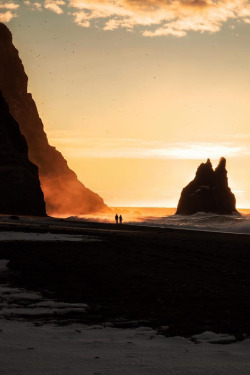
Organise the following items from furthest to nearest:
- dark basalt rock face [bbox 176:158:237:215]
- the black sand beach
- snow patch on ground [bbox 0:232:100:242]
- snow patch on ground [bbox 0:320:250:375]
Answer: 1. dark basalt rock face [bbox 176:158:237:215]
2. snow patch on ground [bbox 0:232:100:242]
3. the black sand beach
4. snow patch on ground [bbox 0:320:250:375]

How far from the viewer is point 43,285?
10695mm

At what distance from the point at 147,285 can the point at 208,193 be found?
147m

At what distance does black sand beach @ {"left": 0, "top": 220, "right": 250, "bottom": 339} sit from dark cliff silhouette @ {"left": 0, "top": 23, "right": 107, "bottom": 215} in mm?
154865

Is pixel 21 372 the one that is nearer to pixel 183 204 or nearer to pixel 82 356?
pixel 82 356

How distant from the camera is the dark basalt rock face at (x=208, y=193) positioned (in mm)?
154250

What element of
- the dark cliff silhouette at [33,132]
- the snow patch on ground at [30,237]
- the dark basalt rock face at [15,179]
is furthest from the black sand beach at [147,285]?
the dark cliff silhouette at [33,132]

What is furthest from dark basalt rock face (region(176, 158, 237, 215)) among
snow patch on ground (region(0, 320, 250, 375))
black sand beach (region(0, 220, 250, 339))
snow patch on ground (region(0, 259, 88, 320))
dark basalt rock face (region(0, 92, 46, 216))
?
snow patch on ground (region(0, 320, 250, 375))

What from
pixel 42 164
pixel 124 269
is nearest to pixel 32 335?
pixel 124 269

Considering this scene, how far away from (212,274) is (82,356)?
8221 mm

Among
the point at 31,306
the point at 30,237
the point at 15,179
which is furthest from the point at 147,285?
the point at 15,179

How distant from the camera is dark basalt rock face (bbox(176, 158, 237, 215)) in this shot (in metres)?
154

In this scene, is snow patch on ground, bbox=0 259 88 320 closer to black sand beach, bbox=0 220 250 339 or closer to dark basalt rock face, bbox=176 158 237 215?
black sand beach, bbox=0 220 250 339

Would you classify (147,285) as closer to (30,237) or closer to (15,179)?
(30,237)

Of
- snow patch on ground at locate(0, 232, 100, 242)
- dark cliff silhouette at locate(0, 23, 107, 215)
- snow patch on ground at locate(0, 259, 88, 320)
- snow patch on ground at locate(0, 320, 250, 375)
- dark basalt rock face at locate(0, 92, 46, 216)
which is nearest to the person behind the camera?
snow patch on ground at locate(0, 320, 250, 375)
